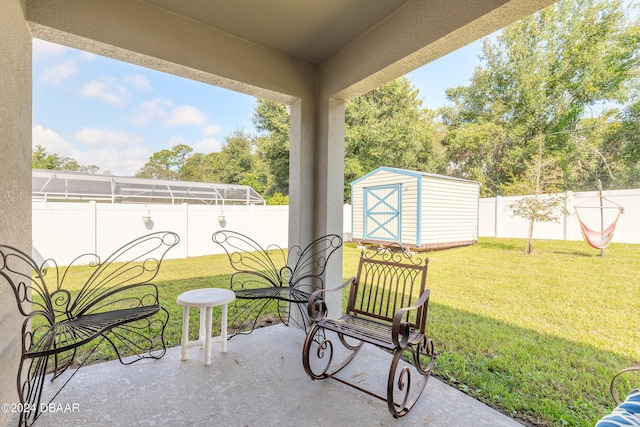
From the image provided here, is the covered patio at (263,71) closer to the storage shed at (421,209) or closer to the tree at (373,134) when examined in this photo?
the storage shed at (421,209)

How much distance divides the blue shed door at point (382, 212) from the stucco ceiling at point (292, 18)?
16.7 feet

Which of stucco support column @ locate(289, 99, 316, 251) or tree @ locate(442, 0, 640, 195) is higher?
tree @ locate(442, 0, 640, 195)

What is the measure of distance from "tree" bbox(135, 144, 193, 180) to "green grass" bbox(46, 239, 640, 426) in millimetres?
6265

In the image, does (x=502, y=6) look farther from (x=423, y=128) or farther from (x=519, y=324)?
(x=423, y=128)

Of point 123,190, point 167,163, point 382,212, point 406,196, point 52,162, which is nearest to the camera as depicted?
point 123,190

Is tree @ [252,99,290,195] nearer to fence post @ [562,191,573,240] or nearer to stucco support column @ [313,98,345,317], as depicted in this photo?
stucco support column @ [313,98,345,317]

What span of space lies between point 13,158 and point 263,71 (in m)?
1.78

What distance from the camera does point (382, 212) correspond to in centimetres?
735

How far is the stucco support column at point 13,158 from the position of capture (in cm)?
139

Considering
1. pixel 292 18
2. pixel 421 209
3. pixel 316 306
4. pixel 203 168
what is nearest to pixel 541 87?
pixel 421 209

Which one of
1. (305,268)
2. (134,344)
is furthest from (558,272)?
(134,344)

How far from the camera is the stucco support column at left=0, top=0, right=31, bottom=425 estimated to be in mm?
1392

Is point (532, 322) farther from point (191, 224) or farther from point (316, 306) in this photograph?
point (191, 224)

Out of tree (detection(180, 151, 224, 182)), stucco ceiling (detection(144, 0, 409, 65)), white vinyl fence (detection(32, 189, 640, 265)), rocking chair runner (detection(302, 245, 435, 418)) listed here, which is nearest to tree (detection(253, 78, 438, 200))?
tree (detection(180, 151, 224, 182))
